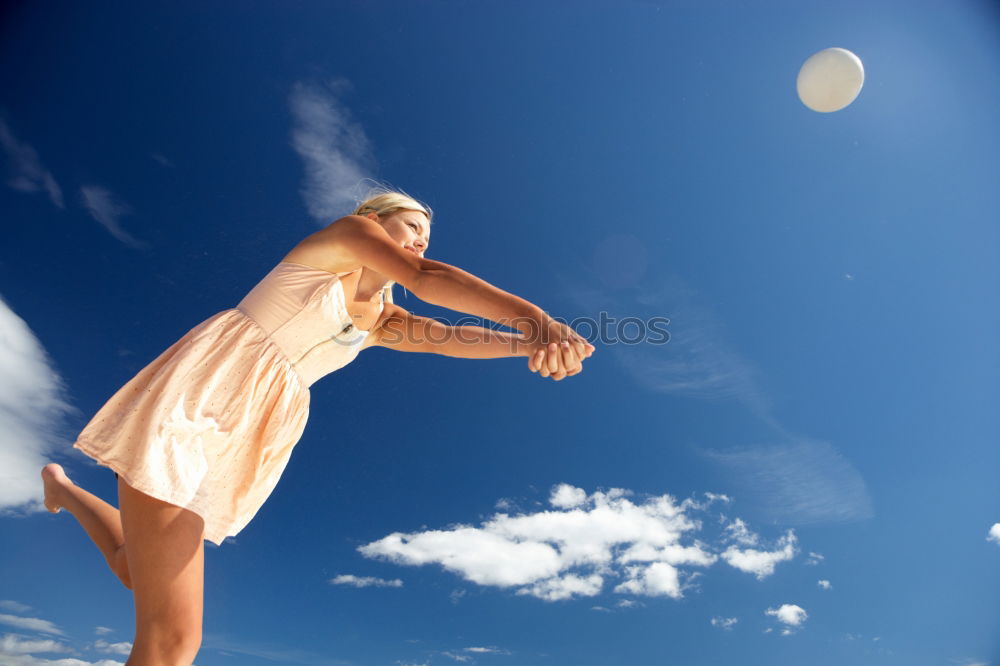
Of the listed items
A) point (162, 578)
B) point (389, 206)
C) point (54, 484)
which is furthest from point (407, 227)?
point (54, 484)

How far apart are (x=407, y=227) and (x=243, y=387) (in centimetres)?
85

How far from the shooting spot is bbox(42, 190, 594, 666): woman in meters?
1.66

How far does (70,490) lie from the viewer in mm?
2648

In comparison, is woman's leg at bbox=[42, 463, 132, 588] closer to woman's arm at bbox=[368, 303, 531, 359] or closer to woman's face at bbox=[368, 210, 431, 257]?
woman's arm at bbox=[368, 303, 531, 359]

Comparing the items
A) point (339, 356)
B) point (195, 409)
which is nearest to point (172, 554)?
point (195, 409)

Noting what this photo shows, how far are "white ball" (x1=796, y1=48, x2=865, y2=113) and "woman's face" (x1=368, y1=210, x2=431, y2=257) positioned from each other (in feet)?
11.3

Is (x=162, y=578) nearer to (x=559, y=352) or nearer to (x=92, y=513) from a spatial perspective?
(x=92, y=513)

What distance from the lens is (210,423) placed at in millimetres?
1925

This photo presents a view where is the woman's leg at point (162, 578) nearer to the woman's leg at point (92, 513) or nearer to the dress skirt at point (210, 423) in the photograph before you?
the dress skirt at point (210, 423)

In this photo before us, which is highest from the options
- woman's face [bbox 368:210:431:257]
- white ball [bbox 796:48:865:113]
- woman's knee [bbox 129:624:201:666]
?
white ball [bbox 796:48:865:113]

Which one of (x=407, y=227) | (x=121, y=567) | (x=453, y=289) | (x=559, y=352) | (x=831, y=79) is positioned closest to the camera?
(x=559, y=352)

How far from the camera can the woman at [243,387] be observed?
5.43ft

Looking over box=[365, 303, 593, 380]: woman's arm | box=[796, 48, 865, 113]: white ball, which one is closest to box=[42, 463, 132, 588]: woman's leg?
box=[365, 303, 593, 380]: woman's arm

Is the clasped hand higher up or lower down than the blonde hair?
lower down
